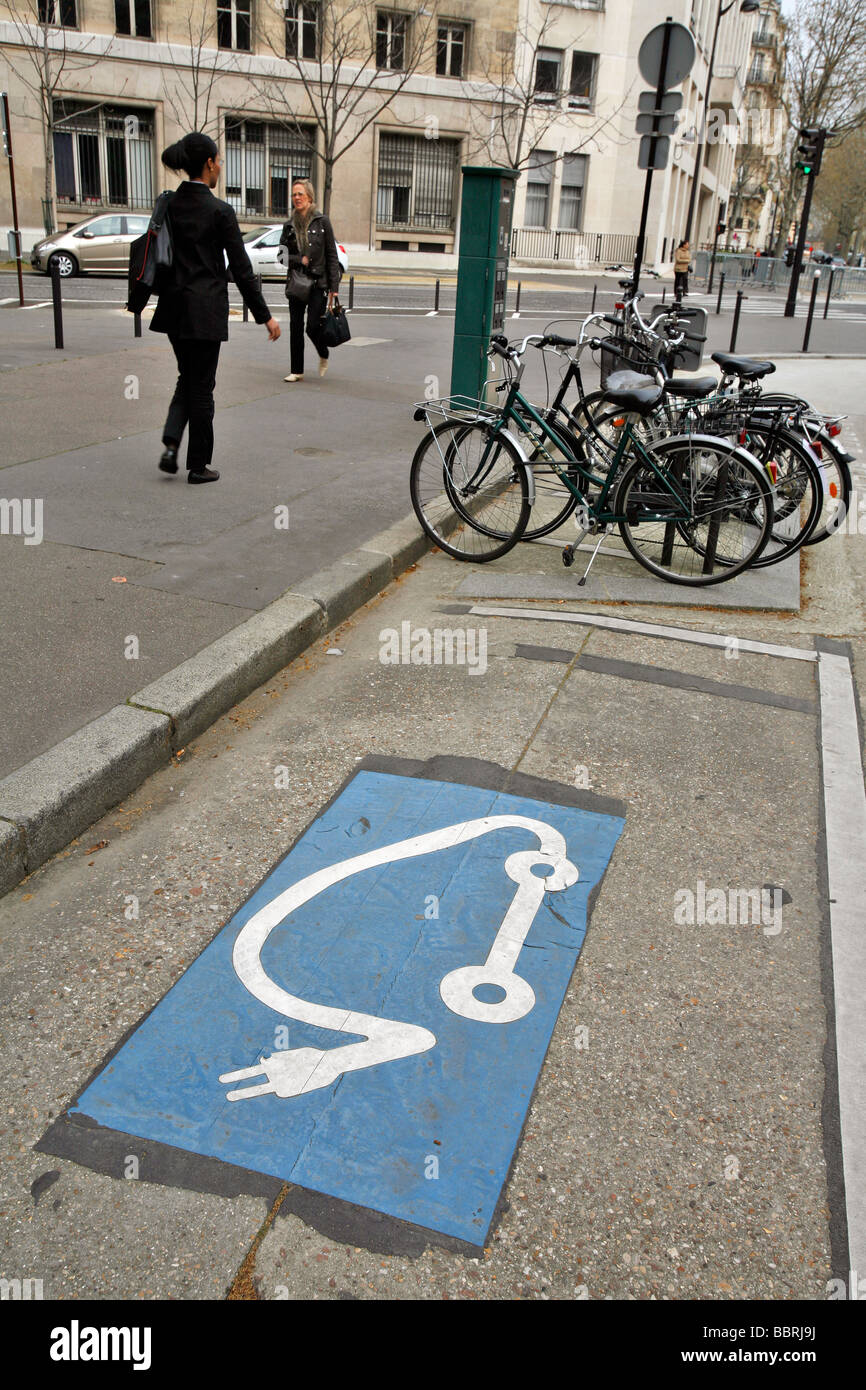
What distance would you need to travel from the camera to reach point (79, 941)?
312 cm

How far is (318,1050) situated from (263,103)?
134 feet

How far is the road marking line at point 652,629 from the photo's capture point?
5.61 m

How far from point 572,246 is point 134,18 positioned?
18354 millimetres

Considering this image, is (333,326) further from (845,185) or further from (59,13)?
(845,185)

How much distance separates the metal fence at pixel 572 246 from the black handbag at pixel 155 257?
39876 mm

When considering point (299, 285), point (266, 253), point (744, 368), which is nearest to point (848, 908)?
point (744, 368)

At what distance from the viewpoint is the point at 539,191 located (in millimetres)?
44094

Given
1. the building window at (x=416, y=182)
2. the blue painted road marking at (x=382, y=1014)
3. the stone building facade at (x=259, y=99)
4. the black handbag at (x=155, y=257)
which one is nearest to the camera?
the blue painted road marking at (x=382, y=1014)

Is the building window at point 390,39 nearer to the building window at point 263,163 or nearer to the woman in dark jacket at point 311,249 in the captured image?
the building window at point 263,163

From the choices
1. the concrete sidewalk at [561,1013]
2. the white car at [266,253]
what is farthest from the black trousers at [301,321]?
the white car at [266,253]

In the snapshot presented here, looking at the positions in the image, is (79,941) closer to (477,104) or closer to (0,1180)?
(0,1180)

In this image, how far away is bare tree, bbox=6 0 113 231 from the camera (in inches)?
1294

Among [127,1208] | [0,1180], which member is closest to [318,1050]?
[127,1208]

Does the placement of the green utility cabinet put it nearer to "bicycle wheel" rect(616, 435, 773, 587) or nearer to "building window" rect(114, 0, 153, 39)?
"bicycle wheel" rect(616, 435, 773, 587)
